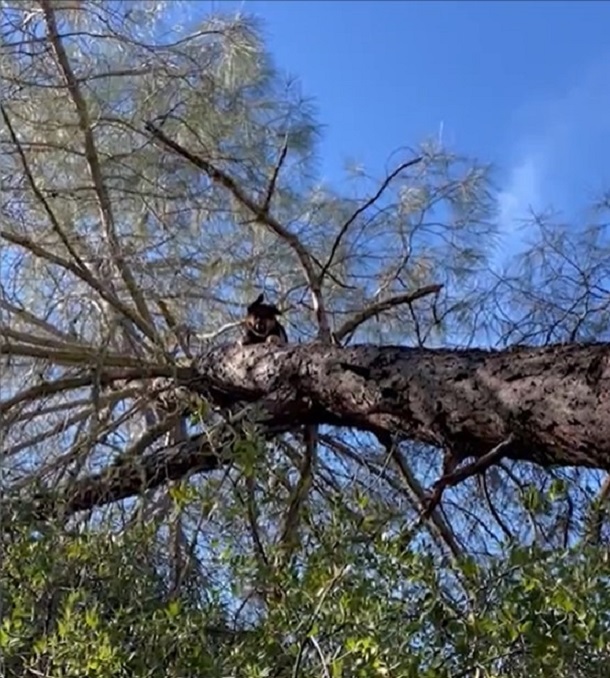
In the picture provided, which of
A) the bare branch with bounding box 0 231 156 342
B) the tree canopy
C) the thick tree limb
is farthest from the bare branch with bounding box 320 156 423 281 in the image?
the bare branch with bounding box 0 231 156 342

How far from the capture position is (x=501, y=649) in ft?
3.19

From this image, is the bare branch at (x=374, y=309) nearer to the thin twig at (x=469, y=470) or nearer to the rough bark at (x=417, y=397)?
the rough bark at (x=417, y=397)

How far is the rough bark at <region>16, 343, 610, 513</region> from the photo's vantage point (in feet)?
4.40

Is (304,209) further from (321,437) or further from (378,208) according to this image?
(321,437)

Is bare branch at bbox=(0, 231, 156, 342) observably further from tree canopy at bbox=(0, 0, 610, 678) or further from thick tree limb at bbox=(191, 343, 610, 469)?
thick tree limb at bbox=(191, 343, 610, 469)

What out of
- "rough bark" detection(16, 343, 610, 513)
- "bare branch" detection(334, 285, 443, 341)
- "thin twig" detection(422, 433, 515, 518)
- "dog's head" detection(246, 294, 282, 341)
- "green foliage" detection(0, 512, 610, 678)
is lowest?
"green foliage" detection(0, 512, 610, 678)

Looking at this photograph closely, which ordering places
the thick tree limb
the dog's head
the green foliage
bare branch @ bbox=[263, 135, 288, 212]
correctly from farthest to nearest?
1. the dog's head
2. bare branch @ bbox=[263, 135, 288, 212]
3. the thick tree limb
4. the green foliage

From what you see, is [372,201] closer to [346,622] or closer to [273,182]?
[273,182]

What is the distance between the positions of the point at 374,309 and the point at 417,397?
0.52 m

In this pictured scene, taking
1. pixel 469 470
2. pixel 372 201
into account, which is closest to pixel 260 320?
pixel 372 201

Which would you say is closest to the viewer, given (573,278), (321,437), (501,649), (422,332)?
(501,649)

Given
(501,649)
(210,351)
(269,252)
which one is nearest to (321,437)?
(210,351)

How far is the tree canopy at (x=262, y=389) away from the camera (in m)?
1.05

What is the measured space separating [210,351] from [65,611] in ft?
3.24
